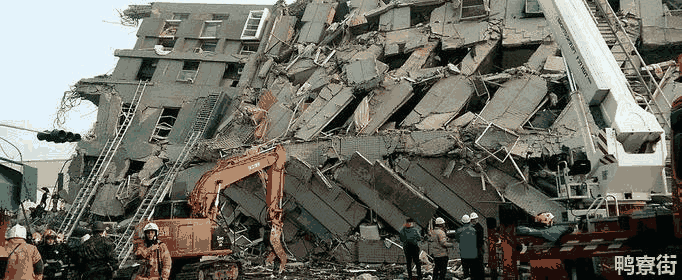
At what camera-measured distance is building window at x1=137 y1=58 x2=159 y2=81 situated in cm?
2764

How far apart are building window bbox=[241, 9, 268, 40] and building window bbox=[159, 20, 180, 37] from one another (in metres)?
3.73

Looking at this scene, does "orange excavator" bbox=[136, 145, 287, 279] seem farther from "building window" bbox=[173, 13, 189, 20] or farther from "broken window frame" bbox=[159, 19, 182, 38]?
"building window" bbox=[173, 13, 189, 20]

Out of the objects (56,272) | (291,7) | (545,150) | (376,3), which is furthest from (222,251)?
(291,7)

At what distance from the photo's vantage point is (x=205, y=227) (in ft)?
41.0

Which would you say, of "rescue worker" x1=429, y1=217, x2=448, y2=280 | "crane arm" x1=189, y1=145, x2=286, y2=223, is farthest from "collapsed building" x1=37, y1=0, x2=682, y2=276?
"crane arm" x1=189, y1=145, x2=286, y2=223

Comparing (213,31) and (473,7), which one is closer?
(473,7)

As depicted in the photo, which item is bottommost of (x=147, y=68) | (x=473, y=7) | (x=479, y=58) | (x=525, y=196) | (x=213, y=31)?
(x=525, y=196)

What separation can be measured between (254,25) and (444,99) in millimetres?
12411

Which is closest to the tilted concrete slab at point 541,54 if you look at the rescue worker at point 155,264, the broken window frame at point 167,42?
Result: the rescue worker at point 155,264

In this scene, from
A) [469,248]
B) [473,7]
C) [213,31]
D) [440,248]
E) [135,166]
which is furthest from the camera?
[213,31]

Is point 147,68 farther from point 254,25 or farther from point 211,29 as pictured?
point 254,25

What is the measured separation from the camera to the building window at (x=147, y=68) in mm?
27641

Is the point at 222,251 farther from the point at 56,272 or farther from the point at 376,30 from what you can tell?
the point at 376,30

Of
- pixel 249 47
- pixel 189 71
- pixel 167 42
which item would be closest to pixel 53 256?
pixel 189 71
